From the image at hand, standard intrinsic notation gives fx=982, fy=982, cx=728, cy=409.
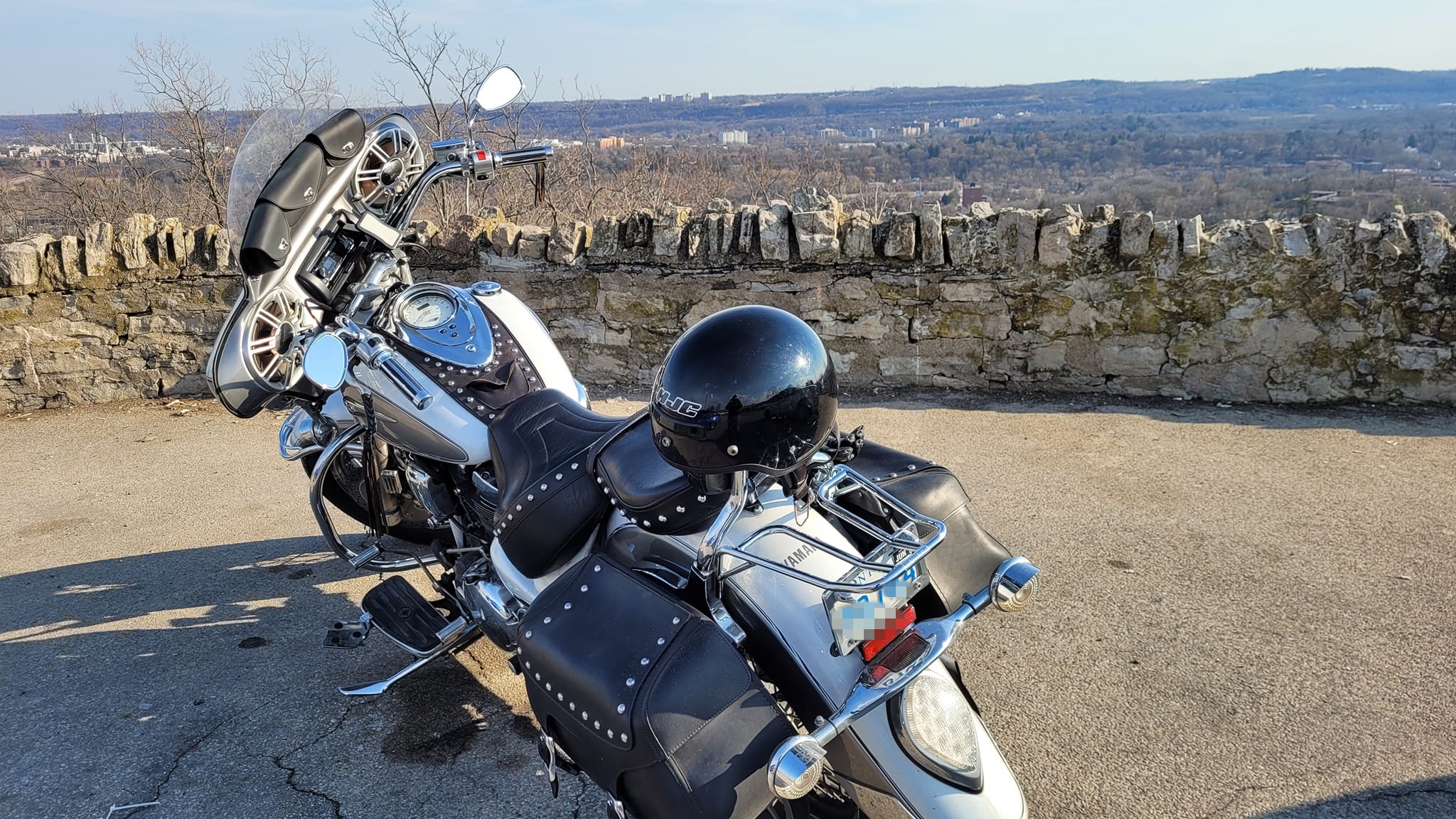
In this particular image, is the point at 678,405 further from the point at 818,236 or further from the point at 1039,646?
the point at 818,236

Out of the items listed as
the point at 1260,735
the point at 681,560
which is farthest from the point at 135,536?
the point at 1260,735

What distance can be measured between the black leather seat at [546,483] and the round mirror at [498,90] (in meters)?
1.15

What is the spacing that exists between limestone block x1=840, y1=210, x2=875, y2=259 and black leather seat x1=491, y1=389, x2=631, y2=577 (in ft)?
11.6

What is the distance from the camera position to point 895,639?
1.69 meters

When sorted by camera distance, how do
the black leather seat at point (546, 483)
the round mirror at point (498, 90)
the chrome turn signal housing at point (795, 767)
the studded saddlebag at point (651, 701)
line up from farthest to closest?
the round mirror at point (498, 90)
the black leather seat at point (546, 483)
the studded saddlebag at point (651, 701)
the chrome turn signal housing at point (795, 767)

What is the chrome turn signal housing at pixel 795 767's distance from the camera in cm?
149

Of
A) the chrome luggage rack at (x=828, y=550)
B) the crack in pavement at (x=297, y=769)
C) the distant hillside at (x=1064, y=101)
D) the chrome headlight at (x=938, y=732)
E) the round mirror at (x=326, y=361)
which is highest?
the distant hillside at (x=1064, y=101)

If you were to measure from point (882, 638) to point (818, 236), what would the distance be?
442 cm

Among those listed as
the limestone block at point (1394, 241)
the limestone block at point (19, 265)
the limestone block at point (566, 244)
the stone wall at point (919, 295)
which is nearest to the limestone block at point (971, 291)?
the stone wall at point (919, 295)

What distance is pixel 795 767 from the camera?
1.50 meters

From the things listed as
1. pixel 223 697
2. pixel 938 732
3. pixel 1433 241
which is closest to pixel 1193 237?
pixel 1433 241

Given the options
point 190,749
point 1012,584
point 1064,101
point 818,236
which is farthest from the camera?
point 1064,101

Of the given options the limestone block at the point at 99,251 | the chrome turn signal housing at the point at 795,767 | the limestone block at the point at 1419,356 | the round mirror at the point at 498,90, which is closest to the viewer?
the chrome turn signal housing at the point at 795,767

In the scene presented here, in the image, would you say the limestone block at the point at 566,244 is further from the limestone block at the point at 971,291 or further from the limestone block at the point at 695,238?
the limestone block at the point at 971,291
